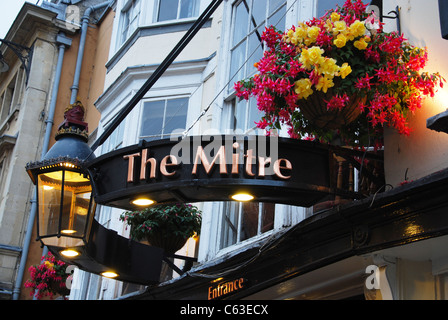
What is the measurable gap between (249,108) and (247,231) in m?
1.66

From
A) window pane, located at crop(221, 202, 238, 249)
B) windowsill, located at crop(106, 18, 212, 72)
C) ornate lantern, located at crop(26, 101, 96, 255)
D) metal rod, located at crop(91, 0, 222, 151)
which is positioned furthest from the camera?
windowsill, located at crop(106, 18, 212, 72)

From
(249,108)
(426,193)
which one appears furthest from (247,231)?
(426,193)

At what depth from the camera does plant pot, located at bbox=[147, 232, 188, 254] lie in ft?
29.7

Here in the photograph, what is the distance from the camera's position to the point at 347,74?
206 inches

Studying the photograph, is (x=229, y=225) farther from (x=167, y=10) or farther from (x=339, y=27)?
(x=167, y=10)

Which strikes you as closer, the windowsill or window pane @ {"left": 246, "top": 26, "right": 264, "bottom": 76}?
window pane @ {"left": 246, "top": 26, "right": 264, "bottom": 76}

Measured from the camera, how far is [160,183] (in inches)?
225

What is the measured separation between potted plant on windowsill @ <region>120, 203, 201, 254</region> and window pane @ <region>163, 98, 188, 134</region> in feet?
6.27

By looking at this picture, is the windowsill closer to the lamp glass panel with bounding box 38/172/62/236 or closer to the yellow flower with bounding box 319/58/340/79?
the lamp glass panel with bounding box 38/172/62/236

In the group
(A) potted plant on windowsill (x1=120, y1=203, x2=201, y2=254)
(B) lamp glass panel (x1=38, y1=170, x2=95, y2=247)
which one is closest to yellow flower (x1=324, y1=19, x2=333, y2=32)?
(B) lamp glass panel (x1=38, y1=170, x2=95, y2=247)

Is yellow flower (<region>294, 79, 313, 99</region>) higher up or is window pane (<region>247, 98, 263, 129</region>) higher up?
window pane (<region>247, 98, 263, 129</region>)

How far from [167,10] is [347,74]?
7.50 m

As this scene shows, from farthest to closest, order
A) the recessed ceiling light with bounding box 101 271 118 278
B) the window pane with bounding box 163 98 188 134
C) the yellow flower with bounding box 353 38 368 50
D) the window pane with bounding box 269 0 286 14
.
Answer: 1. the window pane with bounding box 163 98 188 134
2. the window pane with bounding box 269 0 286 14
3. the recessed ceiling light with bounding box 101 271 118 278
4. the yellow flower with bounding box 353 38 368 50

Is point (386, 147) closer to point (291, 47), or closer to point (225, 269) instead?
point (291, 47)
